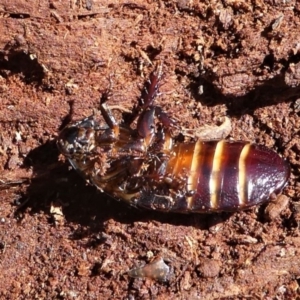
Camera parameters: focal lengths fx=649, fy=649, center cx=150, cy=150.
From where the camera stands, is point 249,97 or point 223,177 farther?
point 249,97

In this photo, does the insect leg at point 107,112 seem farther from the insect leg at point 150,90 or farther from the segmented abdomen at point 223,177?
the segmented abdomen at point 223,177

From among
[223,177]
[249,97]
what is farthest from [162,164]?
[249,97]

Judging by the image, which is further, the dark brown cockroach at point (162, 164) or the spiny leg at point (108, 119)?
the spiny leg at point (108, 119)

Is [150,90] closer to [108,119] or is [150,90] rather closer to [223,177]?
[108,119]

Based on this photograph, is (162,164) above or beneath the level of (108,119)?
beneath

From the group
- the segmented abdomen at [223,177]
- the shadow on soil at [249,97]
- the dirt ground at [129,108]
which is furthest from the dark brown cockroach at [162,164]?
the shadow on soil at [249,97]

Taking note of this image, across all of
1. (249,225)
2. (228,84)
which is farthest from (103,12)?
(249,225)

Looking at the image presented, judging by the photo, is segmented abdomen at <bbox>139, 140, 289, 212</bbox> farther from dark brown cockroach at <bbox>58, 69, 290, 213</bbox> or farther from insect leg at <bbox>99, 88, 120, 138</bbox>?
insect leg at <bbox>99, 88, 120, 138</bbox>

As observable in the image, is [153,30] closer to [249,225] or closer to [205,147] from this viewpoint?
[205,147]
